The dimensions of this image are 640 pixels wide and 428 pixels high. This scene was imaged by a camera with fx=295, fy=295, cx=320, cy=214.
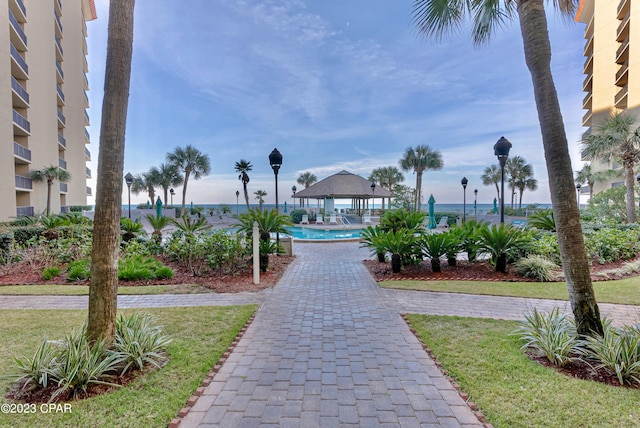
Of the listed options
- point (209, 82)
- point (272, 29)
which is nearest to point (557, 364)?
point (272, 29)

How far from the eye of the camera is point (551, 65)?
3.46m

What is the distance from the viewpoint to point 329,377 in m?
2.99

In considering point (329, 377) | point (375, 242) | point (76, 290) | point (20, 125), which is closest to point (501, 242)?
point (375, 242)

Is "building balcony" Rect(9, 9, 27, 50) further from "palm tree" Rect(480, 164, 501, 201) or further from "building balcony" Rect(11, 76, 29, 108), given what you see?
"palm tree" Rect(480, 164, 501, 201)

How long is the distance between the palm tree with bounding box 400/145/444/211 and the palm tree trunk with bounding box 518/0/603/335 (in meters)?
27.1

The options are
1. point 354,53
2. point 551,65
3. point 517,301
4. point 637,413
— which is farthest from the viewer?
point 354,53

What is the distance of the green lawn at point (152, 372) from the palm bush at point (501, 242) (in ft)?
20.6

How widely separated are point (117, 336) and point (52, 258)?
747 cm

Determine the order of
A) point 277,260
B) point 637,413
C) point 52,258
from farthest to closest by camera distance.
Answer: point 277,260, point 52,258, point 637,413

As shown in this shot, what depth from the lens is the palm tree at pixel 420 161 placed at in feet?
99.0

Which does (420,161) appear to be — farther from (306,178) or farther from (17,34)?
(17,34)

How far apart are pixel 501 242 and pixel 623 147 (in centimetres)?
1375

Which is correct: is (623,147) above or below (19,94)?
below

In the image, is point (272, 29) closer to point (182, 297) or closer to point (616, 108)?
point (182, 297)
